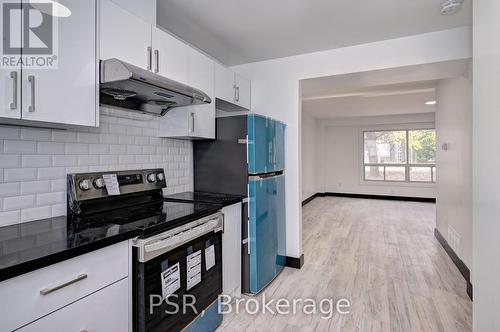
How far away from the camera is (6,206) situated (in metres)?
1.39

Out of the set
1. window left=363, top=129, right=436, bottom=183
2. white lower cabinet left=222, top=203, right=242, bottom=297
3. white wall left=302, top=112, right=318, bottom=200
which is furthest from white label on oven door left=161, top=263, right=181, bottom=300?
window left=363, top=129, right=436, bottom=183

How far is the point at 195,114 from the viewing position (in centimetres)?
225

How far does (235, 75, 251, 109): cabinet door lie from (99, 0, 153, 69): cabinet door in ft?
4.04

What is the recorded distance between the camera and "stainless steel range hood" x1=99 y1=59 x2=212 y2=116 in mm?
1442

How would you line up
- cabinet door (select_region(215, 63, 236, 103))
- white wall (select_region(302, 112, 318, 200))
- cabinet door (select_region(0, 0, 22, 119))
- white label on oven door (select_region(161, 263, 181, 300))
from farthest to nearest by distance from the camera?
white wall (select_region(302, 112, 318, 200)) < cabinet door (select_region(215, 63, 236, 103)) < white label on oven door (select_region(161, 263, 181, 300)) < cabinet door (select_region(0, 0, 22, 119))

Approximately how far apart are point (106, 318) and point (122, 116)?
1350 mm

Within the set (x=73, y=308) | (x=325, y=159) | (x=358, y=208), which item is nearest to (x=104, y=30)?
(x=73, y=308)

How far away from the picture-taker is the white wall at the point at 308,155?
286 inches

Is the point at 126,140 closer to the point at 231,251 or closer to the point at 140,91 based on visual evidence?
the point at 140,91

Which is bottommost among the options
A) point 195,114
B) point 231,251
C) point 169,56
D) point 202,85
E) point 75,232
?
point 231,251

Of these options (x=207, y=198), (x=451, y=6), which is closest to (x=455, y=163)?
(x=451, y=6)

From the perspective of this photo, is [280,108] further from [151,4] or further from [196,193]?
[151,4]

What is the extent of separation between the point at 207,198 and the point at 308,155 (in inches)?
225

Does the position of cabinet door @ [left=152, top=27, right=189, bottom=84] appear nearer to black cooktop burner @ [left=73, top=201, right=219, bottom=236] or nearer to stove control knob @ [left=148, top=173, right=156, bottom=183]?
stove control knob @ [left=148, top=173, right=156, bottom=183]
